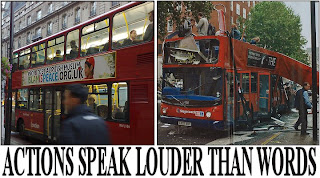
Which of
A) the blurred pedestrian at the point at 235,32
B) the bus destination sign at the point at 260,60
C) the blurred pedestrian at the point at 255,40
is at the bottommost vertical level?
the bus destination sign at the point at 260,60

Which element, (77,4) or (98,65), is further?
(77,4)

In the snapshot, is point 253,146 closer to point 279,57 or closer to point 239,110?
point 239,110

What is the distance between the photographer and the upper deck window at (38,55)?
7219 mm

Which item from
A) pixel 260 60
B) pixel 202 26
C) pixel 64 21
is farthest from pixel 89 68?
pixel 260 60

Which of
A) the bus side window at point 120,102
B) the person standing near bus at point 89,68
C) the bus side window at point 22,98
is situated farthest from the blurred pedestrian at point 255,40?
the bus side window at point 22,98

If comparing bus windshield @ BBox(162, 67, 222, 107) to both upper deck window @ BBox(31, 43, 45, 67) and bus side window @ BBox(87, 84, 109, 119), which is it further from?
upper deck window @ BBox(31, 43, 45, 67)

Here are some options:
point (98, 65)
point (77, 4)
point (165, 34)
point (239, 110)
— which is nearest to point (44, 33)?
point (77, 4)

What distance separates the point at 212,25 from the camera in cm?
625

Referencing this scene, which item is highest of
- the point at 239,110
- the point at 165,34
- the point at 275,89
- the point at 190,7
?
the point at 190,7

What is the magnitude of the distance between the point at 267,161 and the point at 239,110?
44.4 inches

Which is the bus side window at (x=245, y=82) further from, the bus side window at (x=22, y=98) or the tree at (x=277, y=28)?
the bus side window at (x=22, y=98)

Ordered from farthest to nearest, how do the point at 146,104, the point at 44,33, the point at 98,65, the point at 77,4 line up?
1. the point at 44,33
2. the point at 77,4
3. the point at 98,65
4. the point at 146,104

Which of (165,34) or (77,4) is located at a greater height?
(77,4)

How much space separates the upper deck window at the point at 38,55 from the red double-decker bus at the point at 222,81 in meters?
2.98
